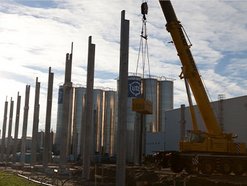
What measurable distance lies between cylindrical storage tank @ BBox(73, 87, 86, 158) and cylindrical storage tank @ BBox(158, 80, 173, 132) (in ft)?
39.3

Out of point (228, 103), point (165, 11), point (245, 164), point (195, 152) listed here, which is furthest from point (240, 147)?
point (228, 103)

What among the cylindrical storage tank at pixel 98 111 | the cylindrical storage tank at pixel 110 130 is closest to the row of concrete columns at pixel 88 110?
the cylindrical storage tank at pixel 98 111

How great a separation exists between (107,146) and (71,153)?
21.5 ft

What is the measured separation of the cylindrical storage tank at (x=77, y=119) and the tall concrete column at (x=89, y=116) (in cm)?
3799

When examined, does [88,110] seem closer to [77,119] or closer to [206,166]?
[206,166]

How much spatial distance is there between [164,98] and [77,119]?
1579 cm

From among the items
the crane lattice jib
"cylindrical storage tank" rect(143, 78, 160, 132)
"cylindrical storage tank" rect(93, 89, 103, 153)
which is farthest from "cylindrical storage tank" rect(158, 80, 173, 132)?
the crane lattice jib

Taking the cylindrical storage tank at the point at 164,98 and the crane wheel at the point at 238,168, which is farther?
the cylindrical storage tank at the point at 164,98

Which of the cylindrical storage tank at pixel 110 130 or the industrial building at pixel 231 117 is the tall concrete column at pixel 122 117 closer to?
the industrial building at pixel 231 117

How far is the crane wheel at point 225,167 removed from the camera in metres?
23.2

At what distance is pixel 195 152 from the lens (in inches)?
910

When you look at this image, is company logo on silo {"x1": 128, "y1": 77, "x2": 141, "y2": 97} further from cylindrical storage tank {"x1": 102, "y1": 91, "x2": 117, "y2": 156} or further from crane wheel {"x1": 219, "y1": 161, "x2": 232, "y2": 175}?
crane wheel {"x1": 219, "y1": 161, "x2": 232, "y2": 175}

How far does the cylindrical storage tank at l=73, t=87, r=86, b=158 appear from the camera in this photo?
205ft

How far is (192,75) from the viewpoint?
24.2 meters
